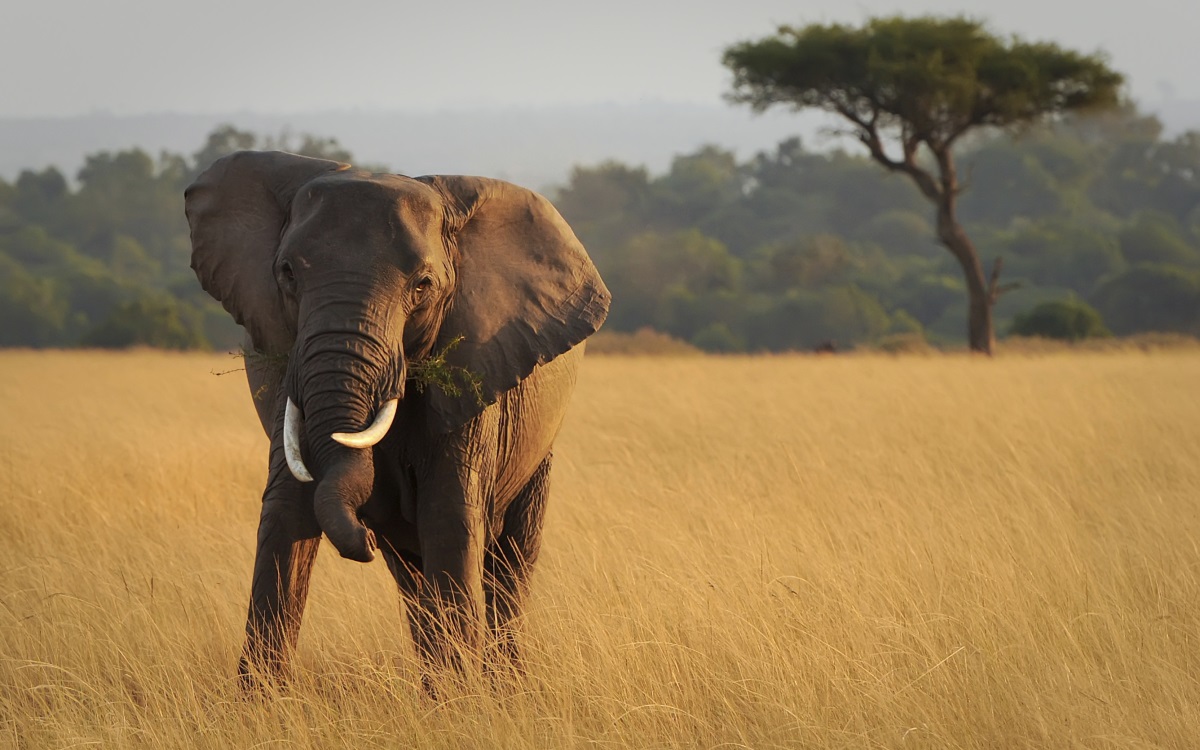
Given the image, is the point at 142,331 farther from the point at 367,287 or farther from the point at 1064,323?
the point at 367,287

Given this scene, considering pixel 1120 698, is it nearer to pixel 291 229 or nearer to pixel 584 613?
pixel 584 613

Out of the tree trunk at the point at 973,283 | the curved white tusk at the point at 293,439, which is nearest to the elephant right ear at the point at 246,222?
the curved white tusk at the point at 293,439

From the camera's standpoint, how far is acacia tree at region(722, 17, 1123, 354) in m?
23.9

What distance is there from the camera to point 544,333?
4.80 metres

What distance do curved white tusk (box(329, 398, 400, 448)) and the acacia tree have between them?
2049 centimetres

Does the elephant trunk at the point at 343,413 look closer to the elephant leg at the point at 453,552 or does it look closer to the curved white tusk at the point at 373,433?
the curved white tusk at the point at 373,433

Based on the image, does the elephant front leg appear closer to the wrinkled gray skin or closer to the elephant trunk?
the wrinkled gray skin

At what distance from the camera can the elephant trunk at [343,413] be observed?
4.00 metres

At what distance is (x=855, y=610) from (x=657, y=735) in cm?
100

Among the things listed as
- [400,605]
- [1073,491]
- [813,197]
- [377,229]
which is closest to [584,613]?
[400,605]

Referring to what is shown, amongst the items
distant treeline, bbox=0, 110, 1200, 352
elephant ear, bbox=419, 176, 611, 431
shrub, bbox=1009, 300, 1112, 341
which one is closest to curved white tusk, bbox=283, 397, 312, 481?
elephant ear, bbox=419, 176, 611, 431

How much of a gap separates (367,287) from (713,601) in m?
1.91

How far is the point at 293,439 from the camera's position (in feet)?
13.7

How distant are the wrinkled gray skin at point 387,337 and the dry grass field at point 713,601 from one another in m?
0.38
